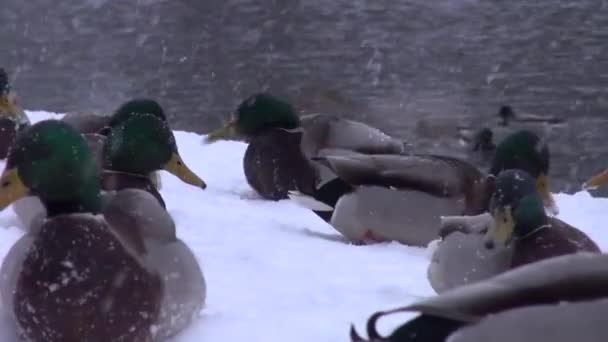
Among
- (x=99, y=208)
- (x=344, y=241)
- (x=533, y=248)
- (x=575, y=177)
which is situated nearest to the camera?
(x=99, y=208)

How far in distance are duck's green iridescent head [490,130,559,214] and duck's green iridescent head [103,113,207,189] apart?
1417 mm

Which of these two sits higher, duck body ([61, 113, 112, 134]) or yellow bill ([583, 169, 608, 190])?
yellow bill ([583, 169, 608, 190])

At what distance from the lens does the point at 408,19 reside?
13.8 metres

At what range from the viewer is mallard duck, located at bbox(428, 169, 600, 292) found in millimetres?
3150

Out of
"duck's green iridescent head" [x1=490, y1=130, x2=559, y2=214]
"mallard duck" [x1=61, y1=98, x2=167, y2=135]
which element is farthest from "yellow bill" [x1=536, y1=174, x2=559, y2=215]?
"mallard duck" [x1=61, y1=98, x2=167, y2=135]

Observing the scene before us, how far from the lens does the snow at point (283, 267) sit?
2902 mm

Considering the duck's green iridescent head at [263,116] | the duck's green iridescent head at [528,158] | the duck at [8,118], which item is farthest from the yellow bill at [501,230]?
the duck at [8,118]

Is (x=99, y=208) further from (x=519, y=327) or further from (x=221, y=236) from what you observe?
(x=221, y=236)

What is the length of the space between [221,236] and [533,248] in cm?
155

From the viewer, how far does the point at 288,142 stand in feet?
20.6

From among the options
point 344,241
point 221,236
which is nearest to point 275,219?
point 344,241

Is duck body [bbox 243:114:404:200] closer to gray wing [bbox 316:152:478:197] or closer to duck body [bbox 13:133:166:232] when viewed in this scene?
gray wing [bbox 316:152:478:197]

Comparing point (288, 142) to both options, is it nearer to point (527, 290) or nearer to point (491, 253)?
point (491, 253)

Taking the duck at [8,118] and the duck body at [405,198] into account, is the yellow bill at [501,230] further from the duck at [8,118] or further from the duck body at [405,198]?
the duck at [8,118]
